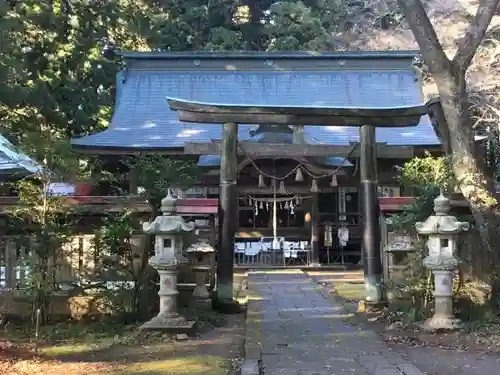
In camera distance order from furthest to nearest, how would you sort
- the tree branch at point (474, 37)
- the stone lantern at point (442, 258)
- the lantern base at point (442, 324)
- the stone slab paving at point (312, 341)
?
the tree branch at point (474, 37)
the stone lantern at point (442, 258)
the lantern base at point (442, 324)
the stone slab paving at point (312, 341)

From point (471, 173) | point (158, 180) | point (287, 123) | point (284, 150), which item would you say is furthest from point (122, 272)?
point (471, 173)

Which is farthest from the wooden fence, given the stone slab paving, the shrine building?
the shrine building

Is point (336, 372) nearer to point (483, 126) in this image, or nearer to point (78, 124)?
point (78, 124)

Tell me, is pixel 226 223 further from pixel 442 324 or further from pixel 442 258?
pixel 442 324

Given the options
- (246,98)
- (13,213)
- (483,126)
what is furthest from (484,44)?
(13,213)

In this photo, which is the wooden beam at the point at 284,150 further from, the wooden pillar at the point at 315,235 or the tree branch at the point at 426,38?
the wooden pillar at the point at 315,235

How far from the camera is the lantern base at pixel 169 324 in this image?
24.9 ft

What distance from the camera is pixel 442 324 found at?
7.62 meters

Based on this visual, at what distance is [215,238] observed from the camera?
998 centimetres

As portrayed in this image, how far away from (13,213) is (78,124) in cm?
1337

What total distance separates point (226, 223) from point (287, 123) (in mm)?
1954

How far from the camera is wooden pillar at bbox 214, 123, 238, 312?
970cm

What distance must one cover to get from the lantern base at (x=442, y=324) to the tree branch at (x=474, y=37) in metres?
3.32

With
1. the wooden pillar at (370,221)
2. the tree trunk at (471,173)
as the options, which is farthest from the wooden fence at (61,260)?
the tree trunk at (471,173)
